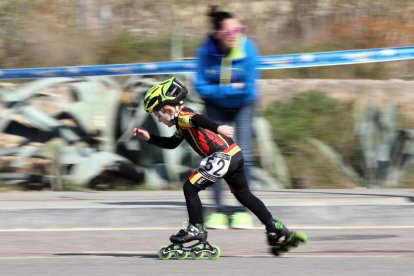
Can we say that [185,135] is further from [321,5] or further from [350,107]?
[321,5]

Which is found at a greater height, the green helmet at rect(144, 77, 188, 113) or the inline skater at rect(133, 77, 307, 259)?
the green helmet at rect(144, 77, 188, 113)

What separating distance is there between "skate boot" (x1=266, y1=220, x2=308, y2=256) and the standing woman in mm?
1268

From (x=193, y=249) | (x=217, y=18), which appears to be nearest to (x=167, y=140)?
(x=193, y=249)

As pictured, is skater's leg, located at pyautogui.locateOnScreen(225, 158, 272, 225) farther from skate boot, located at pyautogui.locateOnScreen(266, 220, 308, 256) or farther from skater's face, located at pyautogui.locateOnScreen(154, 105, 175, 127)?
skater's face, located at pyautogui.locateOnScreen(154, 105, 175, 127)

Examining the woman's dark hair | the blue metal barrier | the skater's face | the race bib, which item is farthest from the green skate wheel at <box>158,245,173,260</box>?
the blue metal barrier

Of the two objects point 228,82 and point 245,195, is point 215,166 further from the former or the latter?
point 228,82

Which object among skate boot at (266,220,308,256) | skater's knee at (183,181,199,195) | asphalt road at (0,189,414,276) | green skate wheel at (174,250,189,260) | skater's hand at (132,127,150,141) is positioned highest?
skater's hand at (132,127,150,141)

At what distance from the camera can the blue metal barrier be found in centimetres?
1144

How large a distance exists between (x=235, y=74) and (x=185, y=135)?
4.32 feet

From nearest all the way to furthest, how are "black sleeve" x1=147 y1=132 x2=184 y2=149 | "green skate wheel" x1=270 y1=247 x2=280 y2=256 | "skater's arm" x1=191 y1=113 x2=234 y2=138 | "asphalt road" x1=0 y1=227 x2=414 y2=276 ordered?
"asphalt road" x1=0 y1=227 x2=414 y2=276 < "skater's arm" x1=191 y1=113 x2=234 y2=138 < "green skate wheel" x1=270 y1=247 x2=280 y2=256 < "black sleeve" x1=147 y1=132 x2=184 y2=149

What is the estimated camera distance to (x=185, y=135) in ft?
23.3

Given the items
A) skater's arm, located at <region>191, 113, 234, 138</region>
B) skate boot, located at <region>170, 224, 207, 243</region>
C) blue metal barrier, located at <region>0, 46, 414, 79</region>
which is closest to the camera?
skater's arm, located at <region>191, 113, 234, 138</region>

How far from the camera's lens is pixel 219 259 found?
6984 millimetres

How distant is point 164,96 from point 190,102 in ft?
11.6
